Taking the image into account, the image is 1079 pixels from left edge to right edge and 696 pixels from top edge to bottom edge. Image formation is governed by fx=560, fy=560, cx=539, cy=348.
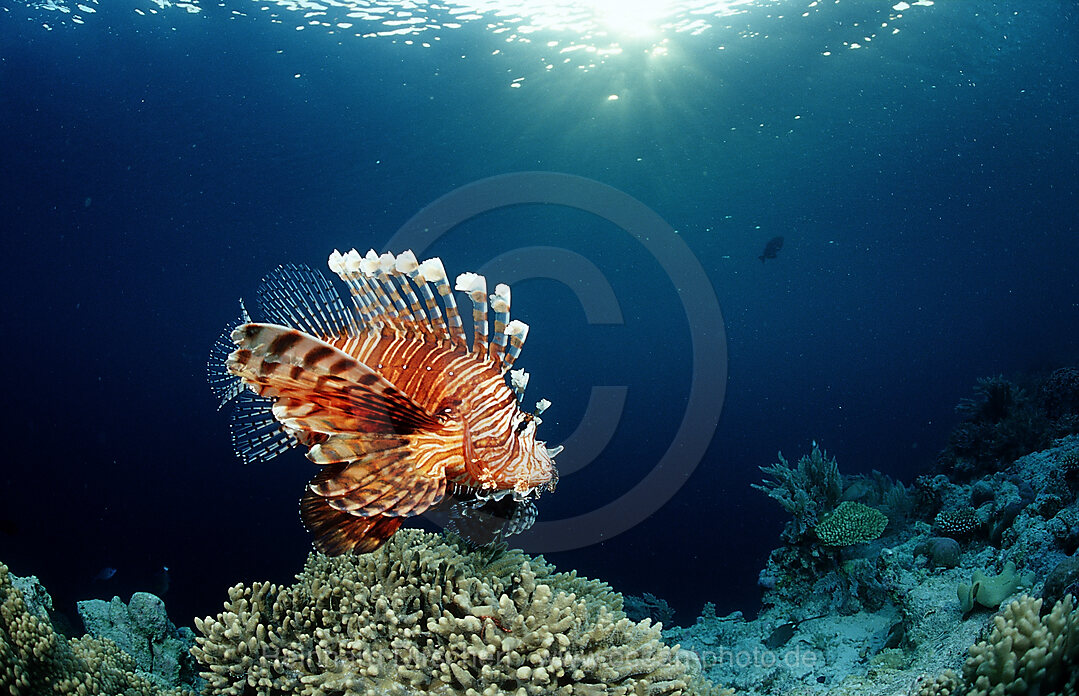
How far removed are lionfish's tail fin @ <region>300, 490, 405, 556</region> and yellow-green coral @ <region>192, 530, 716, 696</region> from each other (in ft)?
0.62

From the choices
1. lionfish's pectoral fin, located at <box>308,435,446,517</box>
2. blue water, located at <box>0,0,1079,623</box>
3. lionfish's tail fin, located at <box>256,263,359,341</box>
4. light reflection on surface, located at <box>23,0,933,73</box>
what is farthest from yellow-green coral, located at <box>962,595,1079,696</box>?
blue water, located at <box>0,0,1079,623</box>

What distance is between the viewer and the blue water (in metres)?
16.2

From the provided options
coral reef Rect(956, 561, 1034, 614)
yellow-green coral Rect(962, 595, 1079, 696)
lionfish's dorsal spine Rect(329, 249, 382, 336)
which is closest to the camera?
yellow-green coral Rect(962, 595, 1079, 696)

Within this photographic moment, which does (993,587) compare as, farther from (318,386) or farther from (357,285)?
(357,285)

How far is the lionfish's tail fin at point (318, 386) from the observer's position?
1931mm

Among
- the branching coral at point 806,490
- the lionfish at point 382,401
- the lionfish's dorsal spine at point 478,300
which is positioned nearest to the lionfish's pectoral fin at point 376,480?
the lionfish at point 382,401

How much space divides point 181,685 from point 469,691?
284 cm

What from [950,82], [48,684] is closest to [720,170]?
[950,82]

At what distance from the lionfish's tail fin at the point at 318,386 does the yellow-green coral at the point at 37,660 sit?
4.10 ft

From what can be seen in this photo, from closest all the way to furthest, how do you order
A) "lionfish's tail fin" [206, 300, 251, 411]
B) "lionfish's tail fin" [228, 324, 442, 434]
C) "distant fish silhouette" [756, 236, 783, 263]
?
"lionfish's tail fin" [228, 324, 442, 434] → "lionfish's tail fin" [206, 300, 251, 411] → "distant fish silhouette" [756, 236, 783, 263]

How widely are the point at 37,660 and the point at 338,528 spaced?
4.08ft

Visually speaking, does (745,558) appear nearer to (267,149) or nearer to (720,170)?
(720,170)

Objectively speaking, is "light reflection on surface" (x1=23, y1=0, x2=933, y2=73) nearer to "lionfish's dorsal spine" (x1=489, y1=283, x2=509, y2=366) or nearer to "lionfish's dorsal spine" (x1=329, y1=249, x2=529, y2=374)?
"lionfish's dorsal spine" (x1=329, y1=249, x2=529, y2=374)

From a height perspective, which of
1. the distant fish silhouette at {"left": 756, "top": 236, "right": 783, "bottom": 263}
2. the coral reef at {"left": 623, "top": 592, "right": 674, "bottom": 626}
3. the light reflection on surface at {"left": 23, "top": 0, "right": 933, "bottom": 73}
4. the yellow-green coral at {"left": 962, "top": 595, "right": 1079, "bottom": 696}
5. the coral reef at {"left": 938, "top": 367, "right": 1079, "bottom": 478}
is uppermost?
the light reflection on surface at {"left": 23, "top": 0, "right": 933, "bottom": 73}
